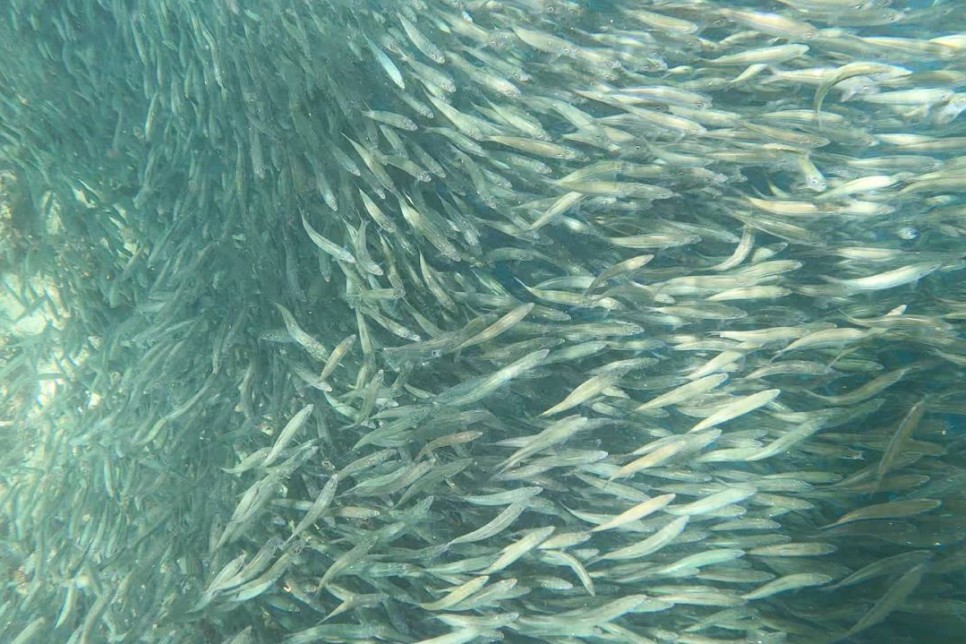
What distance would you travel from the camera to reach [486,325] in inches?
163

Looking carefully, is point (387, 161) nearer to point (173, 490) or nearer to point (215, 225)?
point (215, 225)

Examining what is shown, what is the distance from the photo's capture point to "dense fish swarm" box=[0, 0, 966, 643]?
366 cm

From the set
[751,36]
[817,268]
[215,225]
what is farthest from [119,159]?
[817,268]

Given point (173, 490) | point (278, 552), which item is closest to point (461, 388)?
point (278, 552)

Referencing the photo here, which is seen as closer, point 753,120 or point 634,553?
point 634,553

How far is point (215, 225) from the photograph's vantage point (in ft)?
16.0

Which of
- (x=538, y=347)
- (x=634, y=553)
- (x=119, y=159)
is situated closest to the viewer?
(x=634, y=553)

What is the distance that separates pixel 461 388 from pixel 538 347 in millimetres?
652

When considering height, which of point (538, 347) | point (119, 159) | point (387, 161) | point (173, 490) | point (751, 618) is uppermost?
point (119, 159)

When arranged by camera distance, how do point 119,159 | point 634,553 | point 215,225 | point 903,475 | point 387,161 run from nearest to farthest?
point 634,553
point 903,475
point 387,161
point 215,225
point 119,159

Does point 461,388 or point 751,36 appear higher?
point 751,36

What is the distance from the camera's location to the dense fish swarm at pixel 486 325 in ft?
12.0

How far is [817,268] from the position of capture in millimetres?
4473

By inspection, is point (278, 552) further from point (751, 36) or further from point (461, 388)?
point (751, 36)
